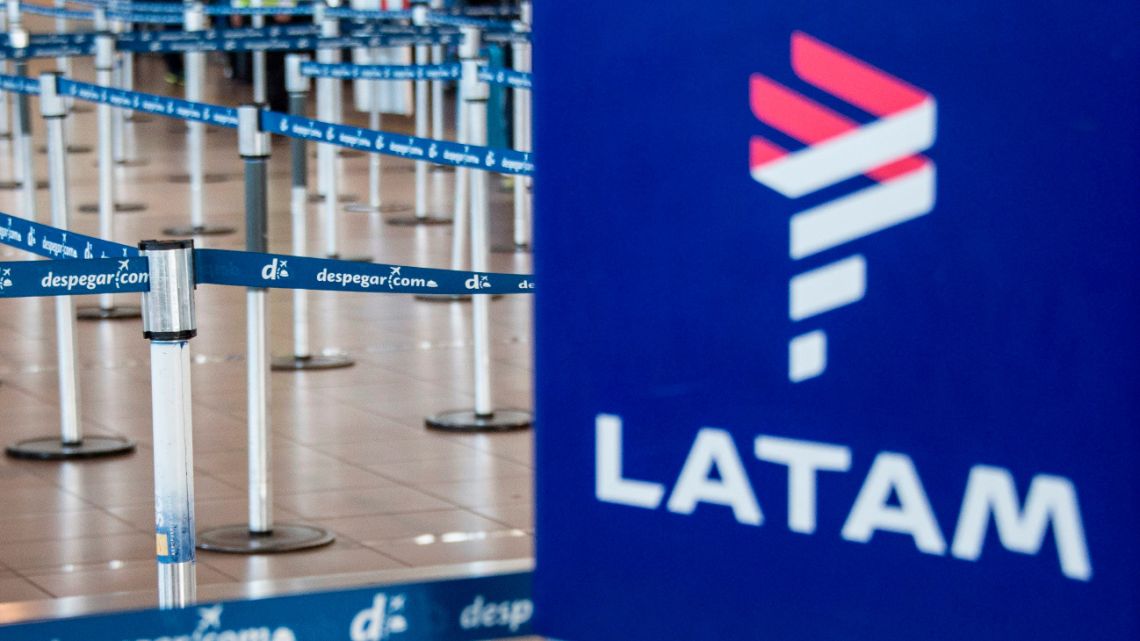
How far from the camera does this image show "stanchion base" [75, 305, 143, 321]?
9.70 m

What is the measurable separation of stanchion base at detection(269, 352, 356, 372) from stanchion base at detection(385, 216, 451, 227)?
4141 mm

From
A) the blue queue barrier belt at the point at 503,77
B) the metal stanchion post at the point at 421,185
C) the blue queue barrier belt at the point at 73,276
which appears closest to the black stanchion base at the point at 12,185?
the metal stanchion post at the point at 421,185

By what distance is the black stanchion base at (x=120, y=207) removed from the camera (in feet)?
42.9

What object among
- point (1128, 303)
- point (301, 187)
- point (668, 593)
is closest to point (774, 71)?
point (1128, 303)

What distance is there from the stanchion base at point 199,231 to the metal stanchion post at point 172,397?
346 inches

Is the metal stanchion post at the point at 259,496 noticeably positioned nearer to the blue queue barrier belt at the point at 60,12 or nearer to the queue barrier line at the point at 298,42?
the queue barrier line at the point at 298,42

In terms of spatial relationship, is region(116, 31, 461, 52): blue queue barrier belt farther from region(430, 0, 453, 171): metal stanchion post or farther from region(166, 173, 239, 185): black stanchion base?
region(166, 173, 239, 185): black stanchion base

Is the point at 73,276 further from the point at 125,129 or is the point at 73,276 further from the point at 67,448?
the point at 125,129

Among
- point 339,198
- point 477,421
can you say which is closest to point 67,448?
point 477,421

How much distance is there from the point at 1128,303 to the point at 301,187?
749 centimetres

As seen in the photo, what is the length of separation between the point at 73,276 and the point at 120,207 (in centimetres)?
970

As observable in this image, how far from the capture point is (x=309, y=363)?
866 centimetres

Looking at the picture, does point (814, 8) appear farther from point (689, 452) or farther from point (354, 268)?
point (354, 268)

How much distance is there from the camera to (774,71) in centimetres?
178
